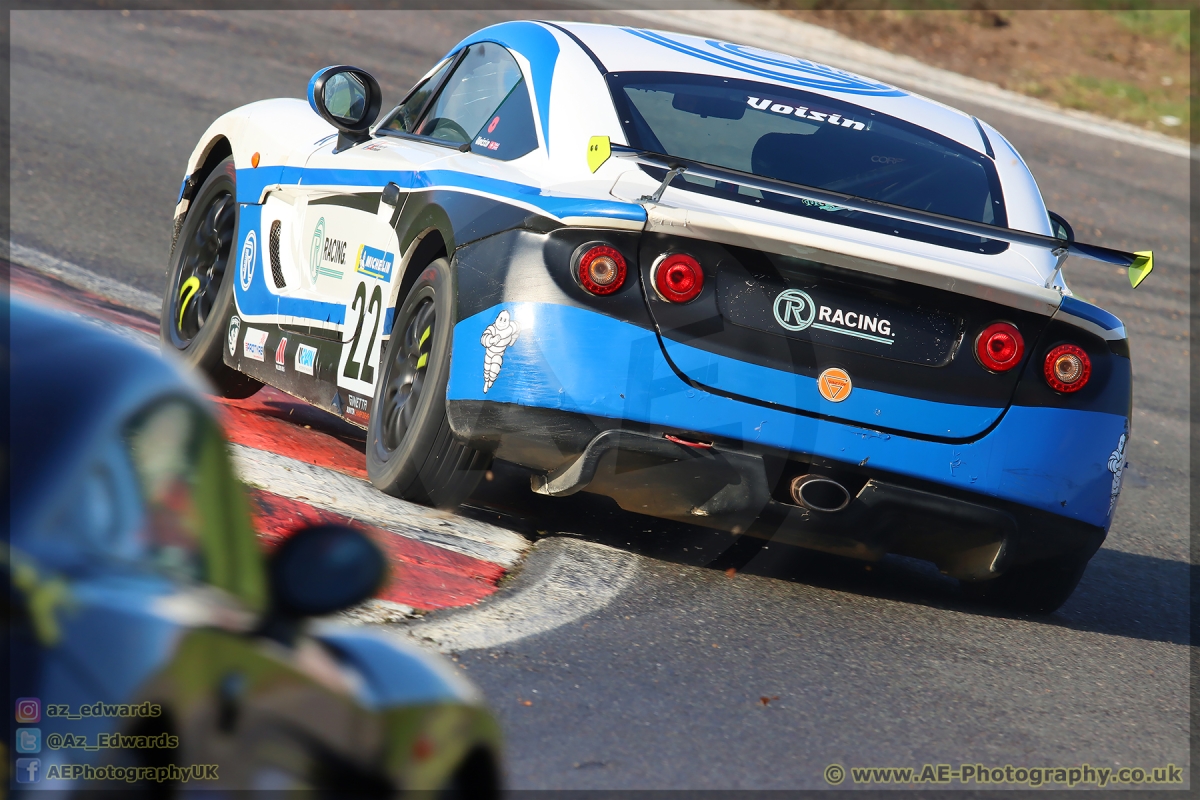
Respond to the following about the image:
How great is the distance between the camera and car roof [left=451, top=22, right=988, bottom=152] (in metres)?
5.05

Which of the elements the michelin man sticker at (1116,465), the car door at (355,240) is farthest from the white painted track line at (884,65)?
the michelin man sticker at (1116,465)

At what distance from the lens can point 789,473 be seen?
14.2ft

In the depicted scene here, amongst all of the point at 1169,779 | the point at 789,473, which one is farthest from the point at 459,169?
the point at 1169,779

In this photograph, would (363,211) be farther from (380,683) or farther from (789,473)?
(380,683)

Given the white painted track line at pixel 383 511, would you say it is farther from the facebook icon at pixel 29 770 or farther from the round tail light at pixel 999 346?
the facebook icon at pixel 29 770

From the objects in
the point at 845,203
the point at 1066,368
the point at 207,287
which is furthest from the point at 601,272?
the point at 207,287

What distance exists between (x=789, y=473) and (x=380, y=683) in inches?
92.2

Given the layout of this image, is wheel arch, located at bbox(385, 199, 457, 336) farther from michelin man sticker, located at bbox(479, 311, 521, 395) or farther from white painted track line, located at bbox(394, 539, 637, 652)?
white painted track line, located at bbox(394, 539, 637, 652)

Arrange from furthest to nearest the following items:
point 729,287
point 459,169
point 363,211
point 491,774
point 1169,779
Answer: point 363,211
point 459,169
point 729,287
point 1169,779
point 491,774

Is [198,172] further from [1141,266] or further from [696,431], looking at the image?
[1141,266]

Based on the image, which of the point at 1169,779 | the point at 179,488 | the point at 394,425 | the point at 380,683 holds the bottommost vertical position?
the point at 1169,779

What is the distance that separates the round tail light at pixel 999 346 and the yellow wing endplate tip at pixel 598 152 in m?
1.21

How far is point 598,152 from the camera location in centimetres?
441

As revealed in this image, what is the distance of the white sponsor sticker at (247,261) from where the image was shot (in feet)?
19.8
